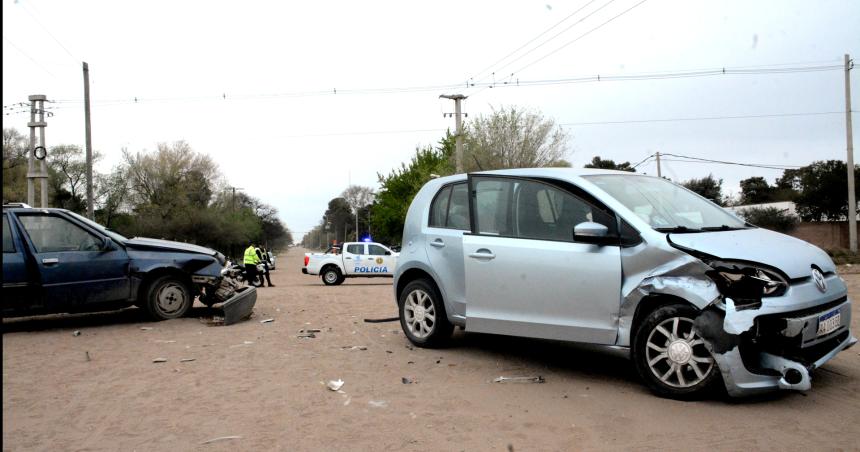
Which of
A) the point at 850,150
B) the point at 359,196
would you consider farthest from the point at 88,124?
the point at 359,196

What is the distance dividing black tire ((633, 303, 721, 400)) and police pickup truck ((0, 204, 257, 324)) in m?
6.31

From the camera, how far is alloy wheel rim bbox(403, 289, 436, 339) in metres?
6.97

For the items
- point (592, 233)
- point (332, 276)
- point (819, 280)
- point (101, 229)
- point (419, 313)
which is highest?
point (101, 229)

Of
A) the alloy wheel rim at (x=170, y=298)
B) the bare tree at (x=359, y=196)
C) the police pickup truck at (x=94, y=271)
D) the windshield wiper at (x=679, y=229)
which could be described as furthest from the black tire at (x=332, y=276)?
the bare tree at (x=359, y=196)

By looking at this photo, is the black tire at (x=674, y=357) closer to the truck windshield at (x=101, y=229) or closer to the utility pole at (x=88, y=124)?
the truck windshield at (x=101, y=229)

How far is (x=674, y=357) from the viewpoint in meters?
4.79

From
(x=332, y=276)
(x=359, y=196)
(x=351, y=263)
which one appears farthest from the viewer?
(x=359, y=196)

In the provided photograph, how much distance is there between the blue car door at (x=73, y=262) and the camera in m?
8.86

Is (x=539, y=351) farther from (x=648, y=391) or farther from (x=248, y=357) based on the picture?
(x=248, y=357)

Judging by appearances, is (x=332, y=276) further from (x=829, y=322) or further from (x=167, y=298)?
(x=829, y=322)

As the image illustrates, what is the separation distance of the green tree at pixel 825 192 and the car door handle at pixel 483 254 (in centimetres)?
5060

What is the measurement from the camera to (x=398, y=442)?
4.14 metres

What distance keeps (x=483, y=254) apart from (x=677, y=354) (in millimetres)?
1984

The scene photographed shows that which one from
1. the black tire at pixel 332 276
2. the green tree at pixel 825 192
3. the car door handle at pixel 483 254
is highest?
the green tree at pixel 825 192
